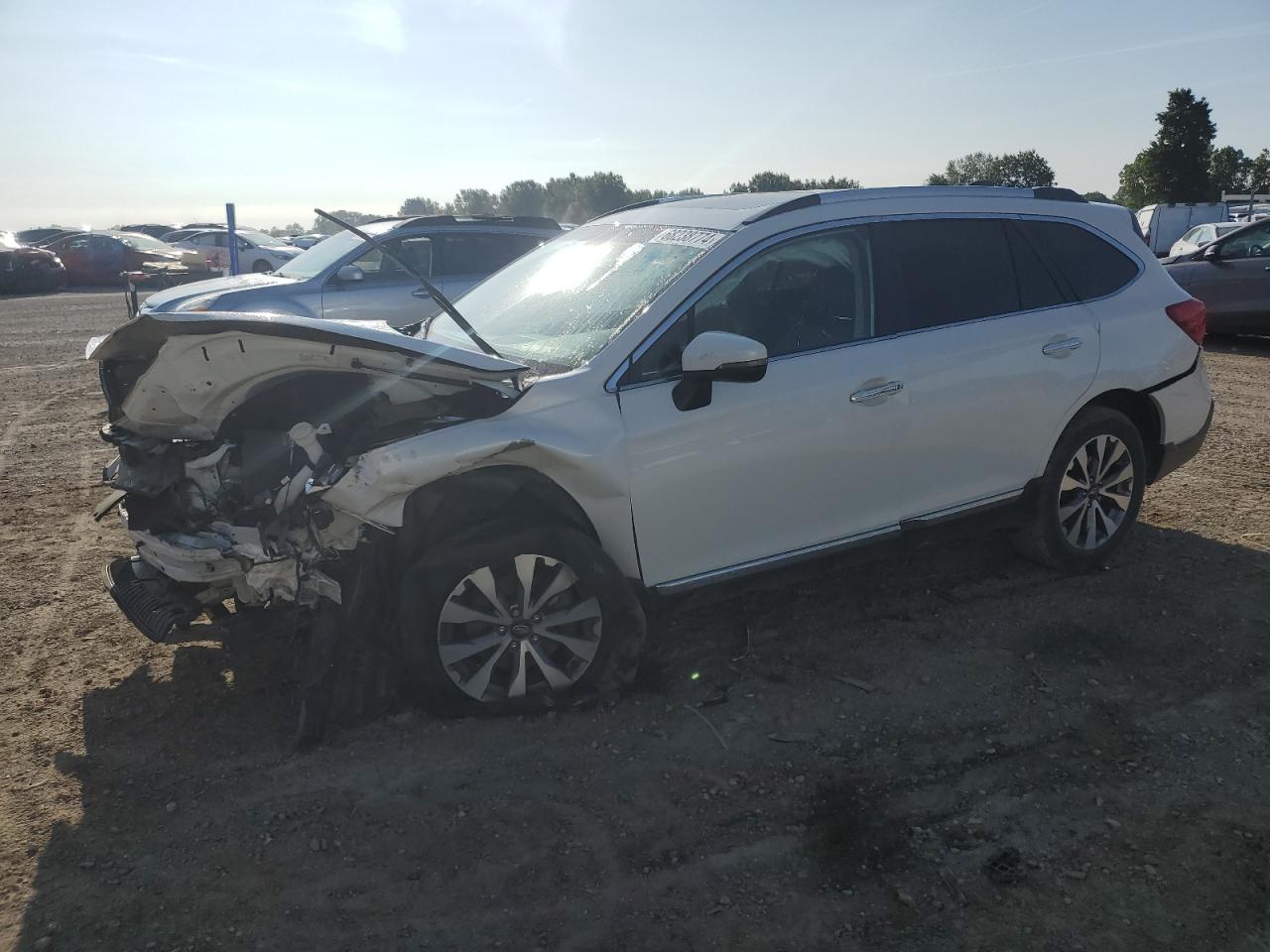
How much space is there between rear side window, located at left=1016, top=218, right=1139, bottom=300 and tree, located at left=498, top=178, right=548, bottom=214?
7219 centimetres

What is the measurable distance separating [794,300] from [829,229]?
38 centimetres

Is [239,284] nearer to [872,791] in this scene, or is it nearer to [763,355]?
[763,355]

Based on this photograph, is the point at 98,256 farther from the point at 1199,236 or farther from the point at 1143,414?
the point at 1143,414

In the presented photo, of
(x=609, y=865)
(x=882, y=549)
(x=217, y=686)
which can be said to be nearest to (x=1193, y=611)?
(x=882, y=549)

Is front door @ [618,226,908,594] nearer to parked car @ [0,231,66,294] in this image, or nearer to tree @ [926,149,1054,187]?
parked car @ [0,231,66,294]

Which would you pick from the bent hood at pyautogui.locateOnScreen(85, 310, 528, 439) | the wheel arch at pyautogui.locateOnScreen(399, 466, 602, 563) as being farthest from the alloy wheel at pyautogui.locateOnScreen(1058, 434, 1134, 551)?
the bent hood at pyautogui.locateOnScreen(85, 310, 528, 439)

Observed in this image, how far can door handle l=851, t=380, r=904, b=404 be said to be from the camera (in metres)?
4.14

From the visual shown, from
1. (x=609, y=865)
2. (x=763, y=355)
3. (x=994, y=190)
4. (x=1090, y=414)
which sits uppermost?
(x=994, y=190)

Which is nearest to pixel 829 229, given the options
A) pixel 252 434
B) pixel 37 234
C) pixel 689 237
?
pixel 689 237

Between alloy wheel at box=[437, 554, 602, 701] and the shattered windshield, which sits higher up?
the shattered windshield

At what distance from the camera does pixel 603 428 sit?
372 cm

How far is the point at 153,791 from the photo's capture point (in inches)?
136

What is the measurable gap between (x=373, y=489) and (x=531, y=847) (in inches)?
53.6

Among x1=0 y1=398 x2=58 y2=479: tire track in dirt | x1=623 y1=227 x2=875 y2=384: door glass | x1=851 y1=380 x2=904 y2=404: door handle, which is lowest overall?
x1=0 y1=398 x2=58 y2=479: tire track in dirt
